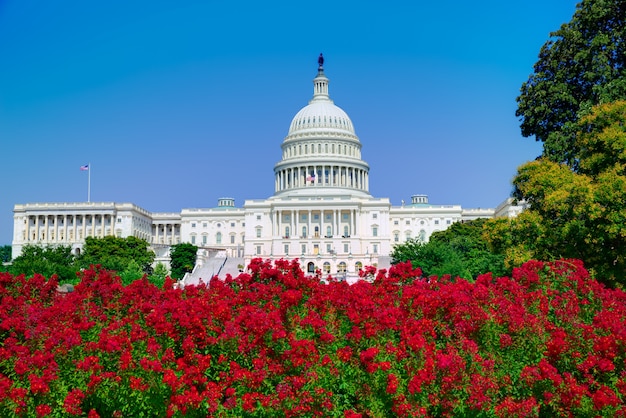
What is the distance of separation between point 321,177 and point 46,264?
77.3 metres

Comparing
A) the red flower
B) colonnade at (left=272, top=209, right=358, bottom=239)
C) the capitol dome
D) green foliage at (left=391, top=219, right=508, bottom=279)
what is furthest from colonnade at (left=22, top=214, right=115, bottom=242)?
the red flower

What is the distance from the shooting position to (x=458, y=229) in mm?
105188

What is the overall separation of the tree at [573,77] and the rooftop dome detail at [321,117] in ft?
350

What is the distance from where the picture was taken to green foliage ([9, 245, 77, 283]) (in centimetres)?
6547

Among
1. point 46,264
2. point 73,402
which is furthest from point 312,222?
point 73,402

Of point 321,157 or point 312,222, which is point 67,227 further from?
point 321,157

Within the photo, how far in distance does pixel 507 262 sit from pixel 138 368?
22.5m

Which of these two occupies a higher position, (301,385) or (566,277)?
(566,277)

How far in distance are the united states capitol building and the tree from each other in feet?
240

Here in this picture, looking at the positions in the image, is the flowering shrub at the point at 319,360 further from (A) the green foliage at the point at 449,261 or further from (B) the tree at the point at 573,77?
(A) the green foliage at the point at 449,261

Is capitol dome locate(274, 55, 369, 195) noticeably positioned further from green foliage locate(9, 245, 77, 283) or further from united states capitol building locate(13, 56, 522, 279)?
green foliage locate(9, 245, 77, 283)

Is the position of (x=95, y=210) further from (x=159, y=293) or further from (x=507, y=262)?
(x=159, y=293)

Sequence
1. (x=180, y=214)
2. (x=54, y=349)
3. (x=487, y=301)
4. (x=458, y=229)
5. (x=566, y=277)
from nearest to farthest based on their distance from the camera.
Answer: (x=54, y=349), (x=487, y=301), (x=566, y=277), (x=458, y=229), (x=180, y=214)

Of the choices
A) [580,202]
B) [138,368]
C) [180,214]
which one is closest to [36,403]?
[138,368]
